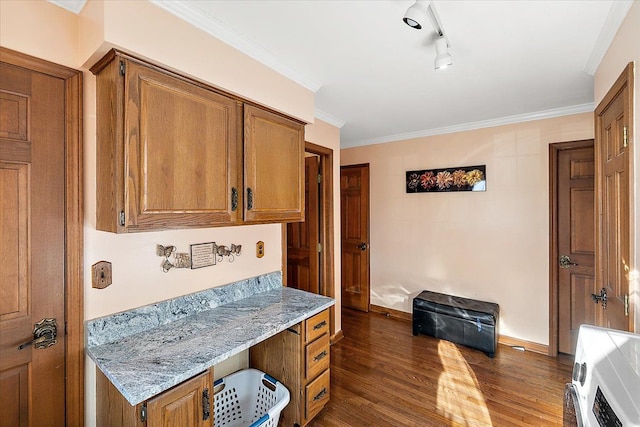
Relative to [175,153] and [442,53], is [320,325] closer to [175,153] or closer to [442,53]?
[175,153]

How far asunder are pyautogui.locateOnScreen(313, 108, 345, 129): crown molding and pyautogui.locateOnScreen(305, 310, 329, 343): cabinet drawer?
1.85 metres

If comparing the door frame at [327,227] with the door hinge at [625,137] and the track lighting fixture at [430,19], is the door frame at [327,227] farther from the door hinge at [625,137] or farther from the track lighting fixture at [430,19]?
the door hinge at [625,137]

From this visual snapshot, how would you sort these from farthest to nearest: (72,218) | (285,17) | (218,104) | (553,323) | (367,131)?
(367,131), (553,323), (218,104), (285,17), (72,218)

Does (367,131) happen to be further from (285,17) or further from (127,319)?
(127,319)

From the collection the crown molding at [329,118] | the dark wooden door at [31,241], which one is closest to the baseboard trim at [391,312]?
the crown molding at [329,118]

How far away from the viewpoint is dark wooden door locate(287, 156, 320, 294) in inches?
127

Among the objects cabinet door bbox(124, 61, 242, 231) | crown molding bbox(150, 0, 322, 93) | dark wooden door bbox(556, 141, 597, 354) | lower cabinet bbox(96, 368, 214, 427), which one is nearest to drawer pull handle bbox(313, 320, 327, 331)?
lower cabinet bbox(96, 368, 214, 427)

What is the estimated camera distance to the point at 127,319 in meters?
1.49

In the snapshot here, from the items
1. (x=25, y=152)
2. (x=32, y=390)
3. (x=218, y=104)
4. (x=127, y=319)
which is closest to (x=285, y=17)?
(x=218, y=104)

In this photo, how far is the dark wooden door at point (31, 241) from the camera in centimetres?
119

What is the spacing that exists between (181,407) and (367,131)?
10.5 feet

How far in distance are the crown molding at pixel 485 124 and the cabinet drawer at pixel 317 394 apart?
2.84 metres

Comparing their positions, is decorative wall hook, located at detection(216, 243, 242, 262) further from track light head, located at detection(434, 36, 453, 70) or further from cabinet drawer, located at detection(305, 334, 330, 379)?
track light head, located at detection(434, 36, 453, 70)

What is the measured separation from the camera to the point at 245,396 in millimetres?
1958
